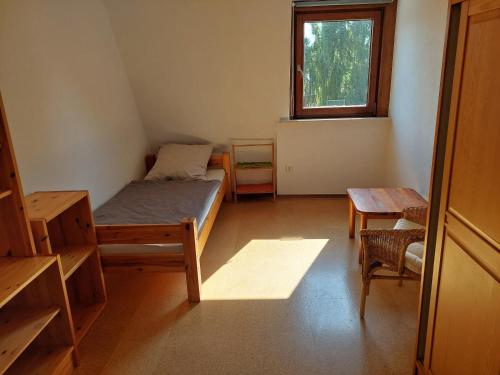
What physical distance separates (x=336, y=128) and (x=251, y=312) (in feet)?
7.95

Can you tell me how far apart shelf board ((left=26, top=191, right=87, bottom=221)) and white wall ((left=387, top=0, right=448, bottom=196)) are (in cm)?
256

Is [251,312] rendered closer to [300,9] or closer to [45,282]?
[45,282]

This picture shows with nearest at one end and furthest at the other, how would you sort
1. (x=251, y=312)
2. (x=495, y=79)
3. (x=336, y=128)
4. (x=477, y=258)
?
(x=495, y=79)
(x=477, y=258)
(x=251, y=312)
(x=336, y=128)

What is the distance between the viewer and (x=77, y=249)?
212 centimetres

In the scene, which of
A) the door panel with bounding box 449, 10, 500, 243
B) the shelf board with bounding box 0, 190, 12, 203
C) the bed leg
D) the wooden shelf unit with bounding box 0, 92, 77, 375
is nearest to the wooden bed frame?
the bed leg

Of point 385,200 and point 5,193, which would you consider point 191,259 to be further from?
point 385,200

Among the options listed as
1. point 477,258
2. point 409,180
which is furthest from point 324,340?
point 409,180

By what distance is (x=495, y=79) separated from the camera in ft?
3.22

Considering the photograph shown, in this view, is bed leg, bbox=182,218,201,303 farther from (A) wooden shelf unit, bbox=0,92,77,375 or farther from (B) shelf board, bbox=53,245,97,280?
(A) wooden shelf unit, bbox=0,92,77,375

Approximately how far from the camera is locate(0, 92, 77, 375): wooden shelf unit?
147 cm

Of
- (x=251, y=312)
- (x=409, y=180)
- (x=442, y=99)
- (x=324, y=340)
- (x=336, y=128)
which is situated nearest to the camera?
(x=442, y=99)

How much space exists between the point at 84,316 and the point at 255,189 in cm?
237

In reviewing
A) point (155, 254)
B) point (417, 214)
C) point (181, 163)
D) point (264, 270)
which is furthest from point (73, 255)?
point (417, 214)

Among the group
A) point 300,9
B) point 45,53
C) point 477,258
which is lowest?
point 477,258
